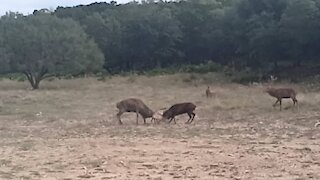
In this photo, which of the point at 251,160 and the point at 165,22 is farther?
the point at 165,22

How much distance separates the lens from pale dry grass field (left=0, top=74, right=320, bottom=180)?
41.0ft

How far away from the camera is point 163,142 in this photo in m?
17.2

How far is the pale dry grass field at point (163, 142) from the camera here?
12.5m

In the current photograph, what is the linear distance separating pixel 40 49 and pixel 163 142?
3400 cm

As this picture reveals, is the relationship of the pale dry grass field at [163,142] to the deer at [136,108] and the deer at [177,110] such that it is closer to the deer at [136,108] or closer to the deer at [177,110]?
the deer at [177,110]

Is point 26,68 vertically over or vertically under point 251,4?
under

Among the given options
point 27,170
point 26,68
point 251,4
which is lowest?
point 27,170

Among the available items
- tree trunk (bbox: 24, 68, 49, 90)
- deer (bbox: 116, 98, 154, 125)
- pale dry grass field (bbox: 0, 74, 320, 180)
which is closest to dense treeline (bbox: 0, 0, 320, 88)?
tree trunk (bbox: 24, 68, 49, 90)

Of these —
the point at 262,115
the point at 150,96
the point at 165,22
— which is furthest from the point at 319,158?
the point at 165,22

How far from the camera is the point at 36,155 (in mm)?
14969

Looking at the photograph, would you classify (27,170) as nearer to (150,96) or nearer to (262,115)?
(262,115)

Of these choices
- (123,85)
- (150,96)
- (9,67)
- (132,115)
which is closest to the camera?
(132,115)

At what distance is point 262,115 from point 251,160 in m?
11.2

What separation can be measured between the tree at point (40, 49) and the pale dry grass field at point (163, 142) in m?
16.1
